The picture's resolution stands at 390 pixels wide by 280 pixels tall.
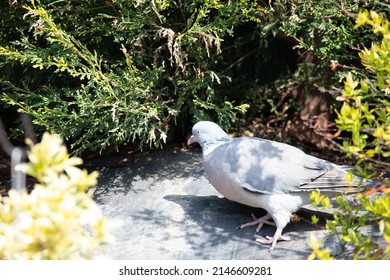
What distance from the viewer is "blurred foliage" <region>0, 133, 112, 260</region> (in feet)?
7.63

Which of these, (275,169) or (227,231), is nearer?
(275,169)

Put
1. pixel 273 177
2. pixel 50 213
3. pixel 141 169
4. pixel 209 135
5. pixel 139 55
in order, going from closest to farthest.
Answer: pixel 50 213, pixel 273 177, pixel 209 135, pixel 139 55, pixel 141 169

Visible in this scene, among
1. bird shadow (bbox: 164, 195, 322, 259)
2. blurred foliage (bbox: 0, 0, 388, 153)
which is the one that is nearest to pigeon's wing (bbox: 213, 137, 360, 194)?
bird shadow (bbox: 164, 195, 322, 259)

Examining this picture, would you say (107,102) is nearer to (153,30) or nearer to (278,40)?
(153,30)

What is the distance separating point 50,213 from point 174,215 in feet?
6.27

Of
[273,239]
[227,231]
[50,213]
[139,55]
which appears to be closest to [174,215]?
[227,231]

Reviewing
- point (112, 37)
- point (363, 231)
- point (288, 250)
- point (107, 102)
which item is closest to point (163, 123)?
point (107, 102)

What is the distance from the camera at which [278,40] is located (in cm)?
561

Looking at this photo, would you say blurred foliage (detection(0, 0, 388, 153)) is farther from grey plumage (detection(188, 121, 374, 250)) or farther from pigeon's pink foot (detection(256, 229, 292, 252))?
pigeon's pink foot (detection(256, 229, 292, 252))

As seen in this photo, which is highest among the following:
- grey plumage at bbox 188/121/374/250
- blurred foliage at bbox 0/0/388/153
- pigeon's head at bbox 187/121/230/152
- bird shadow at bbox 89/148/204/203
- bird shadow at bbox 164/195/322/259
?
blurred foliage at bbox 0/0/388/153

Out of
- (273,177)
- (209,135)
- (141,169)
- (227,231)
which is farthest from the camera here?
(141,169)

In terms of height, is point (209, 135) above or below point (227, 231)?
above

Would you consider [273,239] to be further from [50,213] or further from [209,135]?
[50,213]

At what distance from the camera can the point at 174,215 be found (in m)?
4.17
